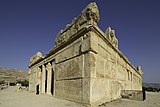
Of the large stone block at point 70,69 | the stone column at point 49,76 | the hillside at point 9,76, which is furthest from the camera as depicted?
the hillside at point 9,76

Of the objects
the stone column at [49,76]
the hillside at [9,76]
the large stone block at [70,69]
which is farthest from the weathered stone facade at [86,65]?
the hillside at [9,76]

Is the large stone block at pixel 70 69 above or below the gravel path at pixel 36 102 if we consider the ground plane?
above

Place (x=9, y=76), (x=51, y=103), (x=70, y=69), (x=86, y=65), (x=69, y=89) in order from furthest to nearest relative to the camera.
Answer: (x=9, y=76) → (x=70, y=69) → (x=69, y=89) → (x=51, y=103) → (x=86, y=65)

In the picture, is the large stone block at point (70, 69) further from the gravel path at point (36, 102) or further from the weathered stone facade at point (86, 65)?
the gravel path at point (36, 102)

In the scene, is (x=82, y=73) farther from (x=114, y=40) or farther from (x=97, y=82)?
(x=114, y=40)

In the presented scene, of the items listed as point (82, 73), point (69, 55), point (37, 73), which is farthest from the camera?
point (37, 73)

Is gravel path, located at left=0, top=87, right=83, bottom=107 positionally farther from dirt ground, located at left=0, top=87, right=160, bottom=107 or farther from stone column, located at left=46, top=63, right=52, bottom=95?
stone column, located at left=46, top=63, right=52, bottom=95

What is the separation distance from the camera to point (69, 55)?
691 cm

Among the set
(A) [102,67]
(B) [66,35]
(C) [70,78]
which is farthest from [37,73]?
(A) [102,67]

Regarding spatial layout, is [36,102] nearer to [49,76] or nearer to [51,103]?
[51,103]

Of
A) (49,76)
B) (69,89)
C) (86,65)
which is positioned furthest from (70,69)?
(49,76)

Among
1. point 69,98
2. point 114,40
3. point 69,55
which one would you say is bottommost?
point 69,98

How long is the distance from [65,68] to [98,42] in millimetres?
2262

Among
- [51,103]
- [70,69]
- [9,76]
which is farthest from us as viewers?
[9,76]
